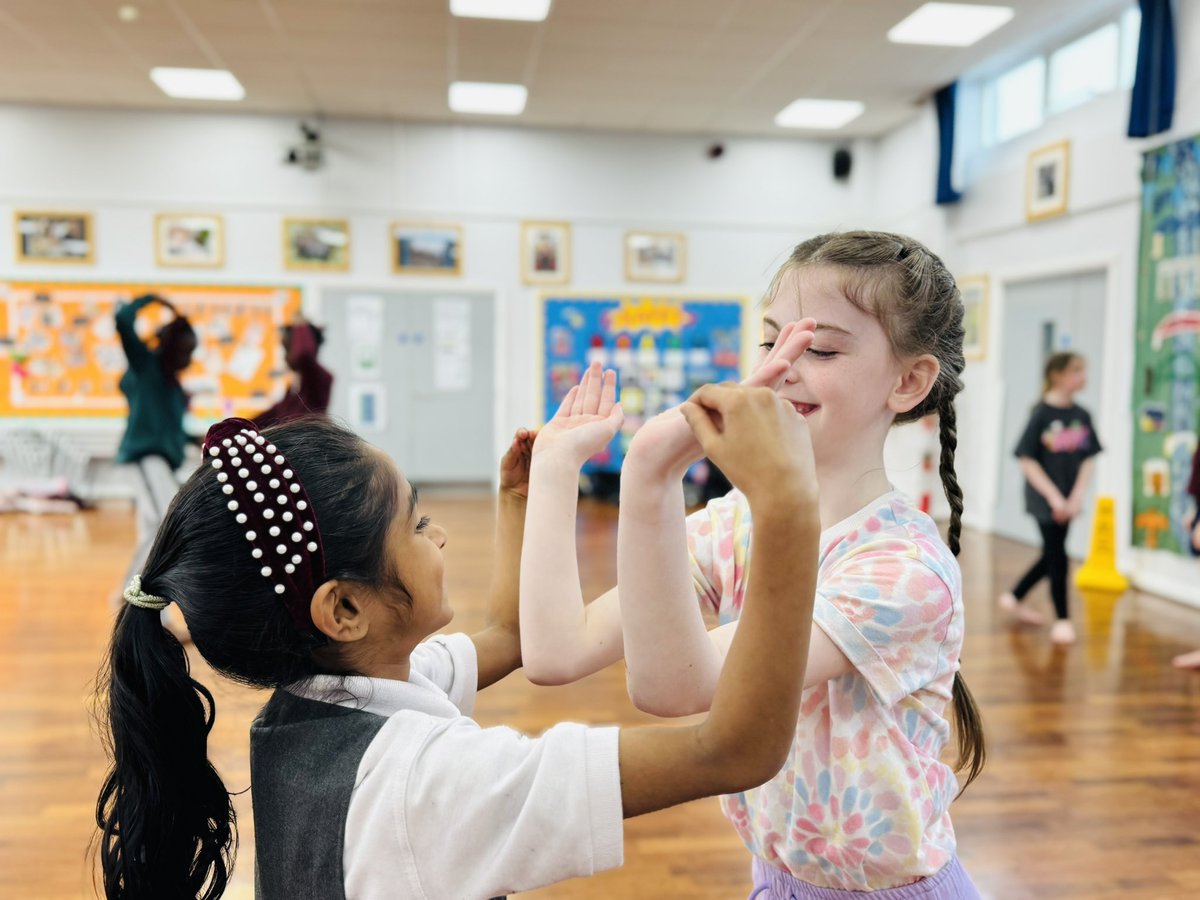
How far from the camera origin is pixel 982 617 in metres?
4.47

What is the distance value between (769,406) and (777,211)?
817cm

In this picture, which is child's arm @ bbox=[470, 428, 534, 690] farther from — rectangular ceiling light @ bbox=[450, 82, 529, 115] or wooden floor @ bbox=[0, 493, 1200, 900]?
rectangular ceiling light @ bbox=[450, 82, 529, 115]

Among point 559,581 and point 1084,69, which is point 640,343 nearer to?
point 1084,69

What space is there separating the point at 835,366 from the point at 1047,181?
6065mm

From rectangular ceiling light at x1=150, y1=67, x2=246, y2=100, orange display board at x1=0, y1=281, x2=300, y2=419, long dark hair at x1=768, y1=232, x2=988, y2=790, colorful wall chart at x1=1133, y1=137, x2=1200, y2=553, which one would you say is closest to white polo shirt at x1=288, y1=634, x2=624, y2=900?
long dark hair at x1=768, y1=232, x2=988, y2=790

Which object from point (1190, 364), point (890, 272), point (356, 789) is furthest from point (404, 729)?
point (1190, 364)

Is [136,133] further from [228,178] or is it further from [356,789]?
[356,789]

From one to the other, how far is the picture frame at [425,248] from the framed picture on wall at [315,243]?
405 mm

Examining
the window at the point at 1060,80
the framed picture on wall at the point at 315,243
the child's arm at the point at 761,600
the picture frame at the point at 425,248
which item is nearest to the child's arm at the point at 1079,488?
the window at the point at 1060,80

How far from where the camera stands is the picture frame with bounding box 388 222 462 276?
7926mm

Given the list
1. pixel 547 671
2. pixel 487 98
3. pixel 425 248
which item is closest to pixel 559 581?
pixel 547 671

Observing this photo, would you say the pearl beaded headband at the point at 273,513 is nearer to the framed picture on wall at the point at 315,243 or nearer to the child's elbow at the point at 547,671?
the child's elbow at the point at 547,671

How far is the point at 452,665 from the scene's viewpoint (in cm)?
106

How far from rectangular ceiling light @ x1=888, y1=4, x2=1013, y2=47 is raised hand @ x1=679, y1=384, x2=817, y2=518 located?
5.47 metres
